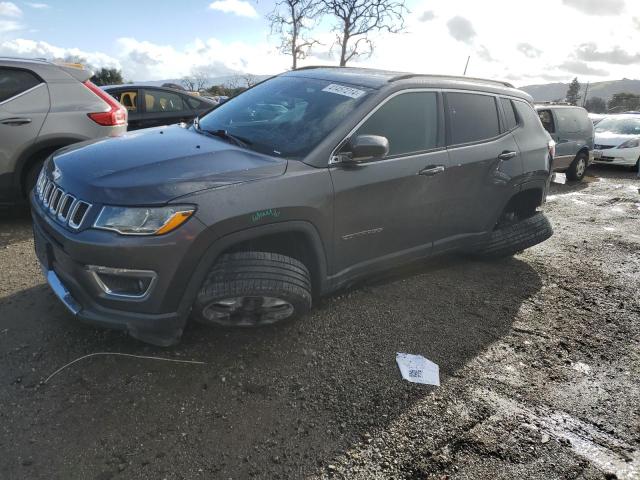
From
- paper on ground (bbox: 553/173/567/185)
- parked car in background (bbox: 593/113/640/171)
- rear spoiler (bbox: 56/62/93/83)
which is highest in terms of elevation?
rear spoiler (bbox: 56/62/93/83)

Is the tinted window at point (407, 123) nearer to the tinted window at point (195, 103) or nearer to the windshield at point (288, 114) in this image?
the windshield at point (288, 114)

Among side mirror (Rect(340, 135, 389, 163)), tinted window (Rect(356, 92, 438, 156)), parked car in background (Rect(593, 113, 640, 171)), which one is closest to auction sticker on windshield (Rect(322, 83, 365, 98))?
tinted window (Rect(356, 92, 438, 156))

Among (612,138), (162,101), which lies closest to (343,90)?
(162,101)

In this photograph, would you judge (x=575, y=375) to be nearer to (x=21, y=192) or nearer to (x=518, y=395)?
(x=518, y=395)

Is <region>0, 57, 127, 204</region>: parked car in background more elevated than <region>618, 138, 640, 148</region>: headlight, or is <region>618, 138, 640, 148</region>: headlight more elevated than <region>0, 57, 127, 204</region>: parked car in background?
<region>0, 57, 127, 204</region>: parked car in background

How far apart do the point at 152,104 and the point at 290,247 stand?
5.98 m

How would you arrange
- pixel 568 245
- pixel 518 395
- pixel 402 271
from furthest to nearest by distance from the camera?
pixel 568 245 → pixel 402 271 → pixel 518 395

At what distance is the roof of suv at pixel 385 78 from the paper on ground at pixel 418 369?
1880 millimetres

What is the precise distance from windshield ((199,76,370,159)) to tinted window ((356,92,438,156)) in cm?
19

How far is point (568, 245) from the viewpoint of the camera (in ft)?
17.9

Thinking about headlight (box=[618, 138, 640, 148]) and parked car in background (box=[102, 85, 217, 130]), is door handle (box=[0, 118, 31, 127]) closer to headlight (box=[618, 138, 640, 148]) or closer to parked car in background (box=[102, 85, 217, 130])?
parked car in background (box=[102, 85, 217, 130])

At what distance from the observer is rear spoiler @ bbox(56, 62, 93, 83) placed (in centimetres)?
484

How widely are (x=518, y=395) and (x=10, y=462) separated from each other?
2.65 metres

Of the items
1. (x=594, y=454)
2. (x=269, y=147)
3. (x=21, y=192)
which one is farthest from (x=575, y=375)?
(x=21, y=192)
